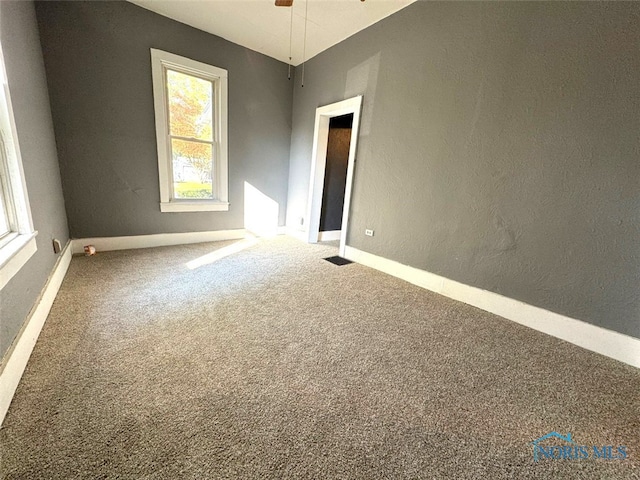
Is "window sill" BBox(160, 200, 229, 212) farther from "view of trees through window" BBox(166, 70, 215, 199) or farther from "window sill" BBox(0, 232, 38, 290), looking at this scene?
"window sill" BBox(0, 232, 38, 290)

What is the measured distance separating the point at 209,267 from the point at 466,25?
10.9 feet

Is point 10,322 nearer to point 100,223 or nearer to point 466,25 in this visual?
point 100,223

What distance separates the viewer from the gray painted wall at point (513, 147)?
158 centimetres

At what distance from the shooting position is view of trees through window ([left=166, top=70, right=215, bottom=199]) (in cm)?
314

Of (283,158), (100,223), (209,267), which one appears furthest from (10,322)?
(283,158)

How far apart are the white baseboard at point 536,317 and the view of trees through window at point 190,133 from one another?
9.49 feet

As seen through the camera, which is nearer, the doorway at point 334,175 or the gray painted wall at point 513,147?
the gray painted wall at point 513,147

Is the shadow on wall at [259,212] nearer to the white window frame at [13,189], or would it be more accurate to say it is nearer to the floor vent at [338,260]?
the floor vent at [338,260]

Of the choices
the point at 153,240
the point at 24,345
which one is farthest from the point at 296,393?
Result: the point at 153,240

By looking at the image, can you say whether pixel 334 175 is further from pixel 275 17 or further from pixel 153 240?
pixel 153 240

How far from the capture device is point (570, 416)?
1.17 m

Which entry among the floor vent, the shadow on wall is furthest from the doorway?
the floor vent

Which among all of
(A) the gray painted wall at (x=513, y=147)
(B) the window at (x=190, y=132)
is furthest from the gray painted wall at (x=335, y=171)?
(B) the window at (x=190, y=132)

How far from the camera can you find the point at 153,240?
3.24 metres
